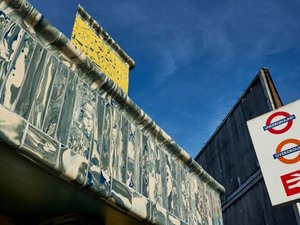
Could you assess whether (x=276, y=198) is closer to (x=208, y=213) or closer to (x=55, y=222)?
(x=208, y=213)

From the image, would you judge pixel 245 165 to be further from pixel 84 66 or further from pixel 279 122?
pixel 84 66

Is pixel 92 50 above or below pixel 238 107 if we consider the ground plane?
below

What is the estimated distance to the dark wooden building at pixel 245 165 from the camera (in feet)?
37.9

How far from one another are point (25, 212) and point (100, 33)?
3.59 meters

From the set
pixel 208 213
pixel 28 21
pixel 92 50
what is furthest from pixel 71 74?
pixel 208 213

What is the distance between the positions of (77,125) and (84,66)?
0.63 m

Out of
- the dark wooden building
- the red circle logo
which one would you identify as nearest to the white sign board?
the red circle logo

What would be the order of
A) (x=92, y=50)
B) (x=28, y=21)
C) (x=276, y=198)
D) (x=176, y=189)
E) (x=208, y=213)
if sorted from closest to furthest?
(x=28, y=21), (x=176, y=189), (x=208, y=213), (x=92, y=50), (x=276, y=198)


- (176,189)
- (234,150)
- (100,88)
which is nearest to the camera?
(100,88)

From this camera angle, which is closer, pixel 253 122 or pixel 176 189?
pixel 176 189

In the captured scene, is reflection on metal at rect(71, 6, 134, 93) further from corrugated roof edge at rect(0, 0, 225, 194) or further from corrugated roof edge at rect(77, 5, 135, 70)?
corrugated roof edge at rect(0, 0, 225, 194)

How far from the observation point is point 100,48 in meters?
5.17

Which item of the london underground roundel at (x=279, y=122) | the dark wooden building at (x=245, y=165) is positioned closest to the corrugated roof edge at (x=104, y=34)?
the london underground roundel at (x=279, y=122)

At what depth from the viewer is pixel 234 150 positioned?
564 inches
